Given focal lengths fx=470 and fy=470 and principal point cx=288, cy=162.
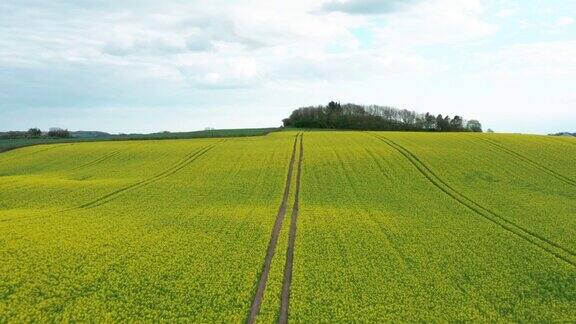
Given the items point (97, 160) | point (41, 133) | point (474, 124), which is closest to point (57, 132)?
point (41, 133)

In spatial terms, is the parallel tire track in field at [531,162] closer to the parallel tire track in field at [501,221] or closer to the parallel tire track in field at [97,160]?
the parallel tire track in field at [501,221]

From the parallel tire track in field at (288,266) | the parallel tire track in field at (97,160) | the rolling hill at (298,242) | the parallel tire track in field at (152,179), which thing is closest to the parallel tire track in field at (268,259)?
the rolling hill at (298,242)

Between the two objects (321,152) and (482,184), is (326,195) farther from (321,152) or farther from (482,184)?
(321,152)

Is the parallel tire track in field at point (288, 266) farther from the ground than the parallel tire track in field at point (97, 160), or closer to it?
closer to it

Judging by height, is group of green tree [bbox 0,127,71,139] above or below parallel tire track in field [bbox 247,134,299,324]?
above

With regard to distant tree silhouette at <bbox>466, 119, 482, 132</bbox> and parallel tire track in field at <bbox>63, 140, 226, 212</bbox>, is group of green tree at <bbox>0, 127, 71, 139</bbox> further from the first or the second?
distant tree silhouette at <bbox>466, 119, 482, 132</bbox>

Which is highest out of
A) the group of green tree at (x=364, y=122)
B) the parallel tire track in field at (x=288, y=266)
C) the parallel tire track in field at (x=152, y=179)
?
the group of green tree at (x=364, y=122)

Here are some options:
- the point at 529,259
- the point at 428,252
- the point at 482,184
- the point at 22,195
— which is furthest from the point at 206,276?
the point at 482,184

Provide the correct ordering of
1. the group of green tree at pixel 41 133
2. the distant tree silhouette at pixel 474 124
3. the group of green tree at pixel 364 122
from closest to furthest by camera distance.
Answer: the group of green tree at pixel 41 133 < the group of green tree at pixel 364 122 < the distant tree silhouette at pixel 474 124

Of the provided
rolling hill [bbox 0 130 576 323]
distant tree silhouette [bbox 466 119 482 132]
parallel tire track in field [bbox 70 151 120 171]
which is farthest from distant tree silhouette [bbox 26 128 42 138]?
distant tree silhouette [bbox 466 119 482 132]
